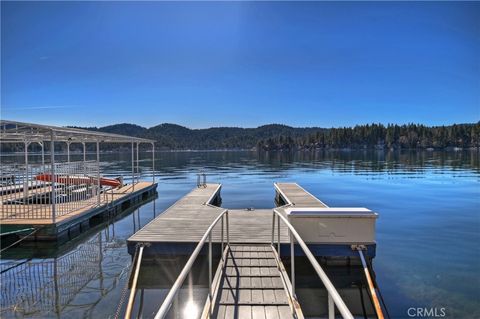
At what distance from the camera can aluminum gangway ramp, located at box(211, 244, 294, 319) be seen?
464 cm

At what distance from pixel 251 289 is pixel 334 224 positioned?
265 cm

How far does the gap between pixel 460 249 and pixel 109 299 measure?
359 inches

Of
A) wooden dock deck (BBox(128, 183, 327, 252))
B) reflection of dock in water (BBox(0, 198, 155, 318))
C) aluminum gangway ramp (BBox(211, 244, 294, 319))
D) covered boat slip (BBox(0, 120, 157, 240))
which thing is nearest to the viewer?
aluminum gangway ramp (BBox(211, 244, 294, 319))

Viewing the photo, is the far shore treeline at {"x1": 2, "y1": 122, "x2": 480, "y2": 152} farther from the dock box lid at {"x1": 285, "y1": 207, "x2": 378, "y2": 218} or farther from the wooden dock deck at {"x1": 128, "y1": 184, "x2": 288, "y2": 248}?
the dock box lid at {"x1": 285, "y1": 207, "x2": 378, "y2": 218}

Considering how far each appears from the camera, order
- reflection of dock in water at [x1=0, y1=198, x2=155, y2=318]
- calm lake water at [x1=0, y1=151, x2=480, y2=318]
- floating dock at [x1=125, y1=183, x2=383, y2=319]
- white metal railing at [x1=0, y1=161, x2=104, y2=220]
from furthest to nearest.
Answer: white metal railing at [x1=0, y1=161, x2=104, y2=220] → calm lake water at [x1=0, y1=151, x2=480, y2=318] → reflection of dock in water at [x1=0, y1=198, x2=155, y2=318] → floating dock at [x1=125, y1=183, x2=383, y2=319]

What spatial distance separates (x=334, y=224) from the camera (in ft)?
23.7

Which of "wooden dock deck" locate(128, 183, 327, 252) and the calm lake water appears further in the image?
"wooden dock deck" locate(128, 183, 327, 252)

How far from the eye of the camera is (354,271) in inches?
305

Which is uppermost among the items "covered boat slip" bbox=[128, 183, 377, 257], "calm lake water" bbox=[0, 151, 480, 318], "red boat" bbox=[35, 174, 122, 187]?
"red boat" bbox=[35, 174, 122, 187]

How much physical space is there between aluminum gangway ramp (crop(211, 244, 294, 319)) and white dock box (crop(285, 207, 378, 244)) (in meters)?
0.86

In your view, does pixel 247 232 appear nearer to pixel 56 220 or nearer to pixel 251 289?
pixel 251 289

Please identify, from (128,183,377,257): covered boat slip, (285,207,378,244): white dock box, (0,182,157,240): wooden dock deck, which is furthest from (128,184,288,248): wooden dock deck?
(0,182,157,240): wooden dock deck

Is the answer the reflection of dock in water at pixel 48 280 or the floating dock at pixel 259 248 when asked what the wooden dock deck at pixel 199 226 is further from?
the reflection of dock in water at pixel 48 280

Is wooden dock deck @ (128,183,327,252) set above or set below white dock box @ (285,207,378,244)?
below
